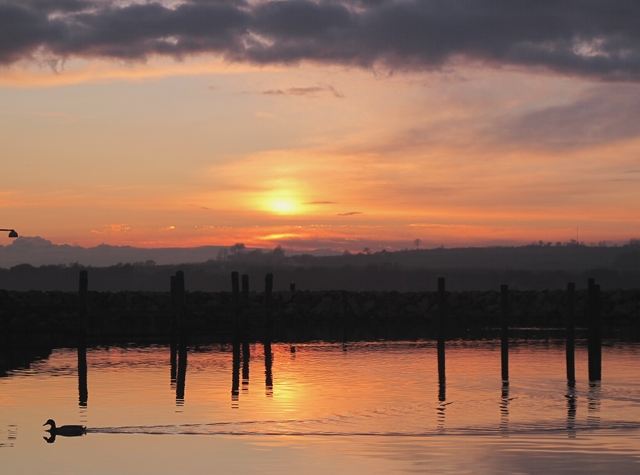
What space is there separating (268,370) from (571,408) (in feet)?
31.4

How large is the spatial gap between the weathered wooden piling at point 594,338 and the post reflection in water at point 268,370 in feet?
25.3

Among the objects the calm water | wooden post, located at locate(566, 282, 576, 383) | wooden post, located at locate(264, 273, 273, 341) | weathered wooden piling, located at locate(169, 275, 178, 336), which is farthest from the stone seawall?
the calm water

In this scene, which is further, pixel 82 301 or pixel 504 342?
pixel 82 301

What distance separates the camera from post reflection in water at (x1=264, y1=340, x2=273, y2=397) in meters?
20.7

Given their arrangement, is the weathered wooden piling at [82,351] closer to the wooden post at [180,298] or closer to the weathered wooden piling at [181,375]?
the weathered wooden piling at [181,375]

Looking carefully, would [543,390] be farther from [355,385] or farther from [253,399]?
[253,399]

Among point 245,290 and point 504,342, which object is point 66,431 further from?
point 245,290

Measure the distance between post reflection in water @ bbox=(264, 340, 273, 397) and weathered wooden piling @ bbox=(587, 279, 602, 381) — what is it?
7.72 m

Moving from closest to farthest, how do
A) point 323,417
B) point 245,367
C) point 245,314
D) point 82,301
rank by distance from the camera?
point 323,417, point 245,367, point 82,301, point 245,314

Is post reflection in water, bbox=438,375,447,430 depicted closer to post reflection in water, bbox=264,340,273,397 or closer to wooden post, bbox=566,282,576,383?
wooden post, bbox=566,282,576,383

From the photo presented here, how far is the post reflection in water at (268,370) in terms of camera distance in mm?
20734

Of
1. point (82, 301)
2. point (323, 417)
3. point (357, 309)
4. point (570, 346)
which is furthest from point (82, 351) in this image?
point (357, 309)

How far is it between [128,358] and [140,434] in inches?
575

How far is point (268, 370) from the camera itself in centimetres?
2525
